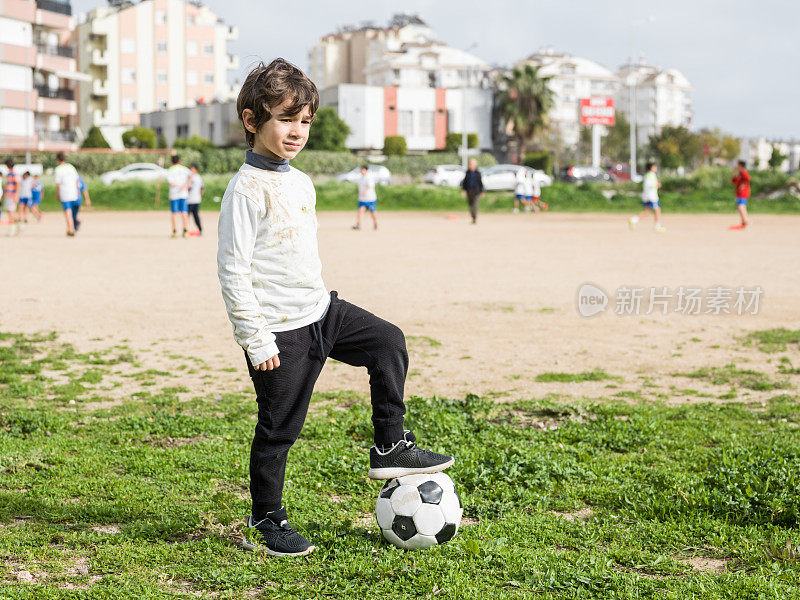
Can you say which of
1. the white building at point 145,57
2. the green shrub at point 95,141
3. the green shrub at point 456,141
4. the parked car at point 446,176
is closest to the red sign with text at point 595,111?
the green shrub at point 456,141

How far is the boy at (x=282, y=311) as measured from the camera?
135 inches

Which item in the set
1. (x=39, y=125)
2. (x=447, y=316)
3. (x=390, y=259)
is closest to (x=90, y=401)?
(x=447, y=316)

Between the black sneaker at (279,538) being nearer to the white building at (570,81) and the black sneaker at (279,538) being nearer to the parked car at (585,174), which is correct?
the parked car at (585,174)

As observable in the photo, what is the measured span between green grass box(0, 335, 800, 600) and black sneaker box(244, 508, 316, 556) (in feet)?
0.17

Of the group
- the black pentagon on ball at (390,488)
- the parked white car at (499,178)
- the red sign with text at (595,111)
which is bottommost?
the black pentagon on ball at (390,488)

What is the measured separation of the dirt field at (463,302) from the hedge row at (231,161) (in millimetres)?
28239

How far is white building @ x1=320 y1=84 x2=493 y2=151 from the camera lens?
71125 mm

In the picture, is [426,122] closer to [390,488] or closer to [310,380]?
[390,488]

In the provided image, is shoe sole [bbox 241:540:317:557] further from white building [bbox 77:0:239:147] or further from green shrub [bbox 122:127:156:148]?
white building [bbox 77:0:239:147]

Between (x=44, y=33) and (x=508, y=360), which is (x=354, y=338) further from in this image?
(x=44, y=33)

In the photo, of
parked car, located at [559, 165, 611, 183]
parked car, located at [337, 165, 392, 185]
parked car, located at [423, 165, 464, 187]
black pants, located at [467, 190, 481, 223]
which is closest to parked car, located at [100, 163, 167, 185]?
parked car, located at [337, 165, 392, 185]

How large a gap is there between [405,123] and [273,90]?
71583 mm

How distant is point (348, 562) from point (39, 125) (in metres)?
66.2

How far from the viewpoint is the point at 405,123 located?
73750mm
